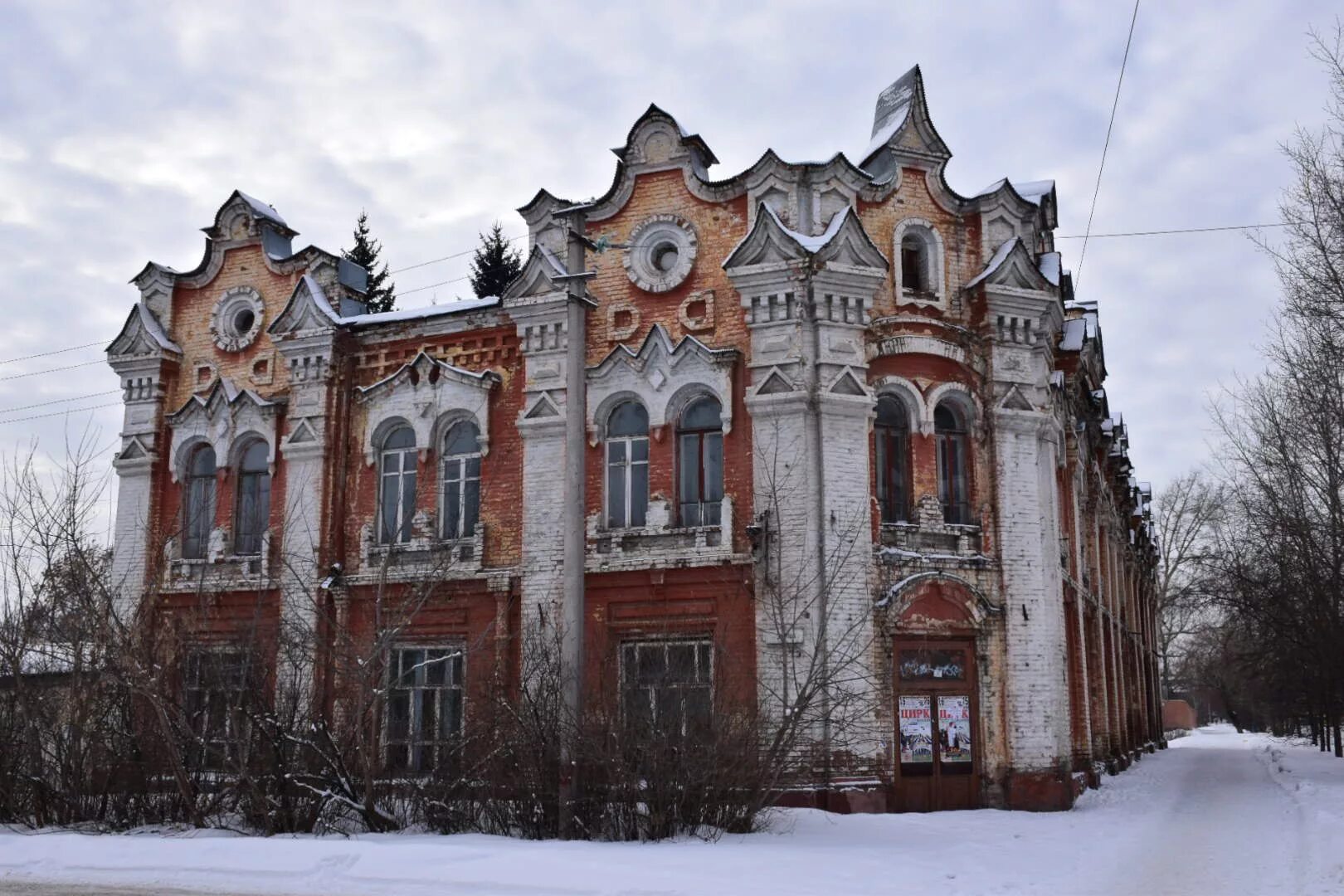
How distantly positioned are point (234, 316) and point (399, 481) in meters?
4.19

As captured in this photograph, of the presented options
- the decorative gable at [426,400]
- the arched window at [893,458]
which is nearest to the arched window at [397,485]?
the decorative gable at [426,400]

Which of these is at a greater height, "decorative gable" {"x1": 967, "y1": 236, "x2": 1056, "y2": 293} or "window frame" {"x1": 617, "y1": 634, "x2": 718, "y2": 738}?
"decorative gable" {"x1": 967, "y1": 236, "x2": 1056, "y2": 293}

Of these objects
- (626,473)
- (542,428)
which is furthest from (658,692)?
(542,428)

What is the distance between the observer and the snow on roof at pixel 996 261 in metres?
16.9

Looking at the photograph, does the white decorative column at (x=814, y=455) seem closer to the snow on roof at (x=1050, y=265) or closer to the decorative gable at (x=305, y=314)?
the snow on roof at (x=1050, y=265)

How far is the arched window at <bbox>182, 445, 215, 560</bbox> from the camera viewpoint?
19.8 meters

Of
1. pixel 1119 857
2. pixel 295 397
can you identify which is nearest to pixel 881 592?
pixel 1119 857

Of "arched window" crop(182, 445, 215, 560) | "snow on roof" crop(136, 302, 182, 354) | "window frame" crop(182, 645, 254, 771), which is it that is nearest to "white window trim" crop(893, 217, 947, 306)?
"window frame" crop(182, 645, 254, 771)

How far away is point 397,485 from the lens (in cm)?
1886

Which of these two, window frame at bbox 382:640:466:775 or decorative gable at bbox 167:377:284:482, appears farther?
decorative gable at bbox 167:377:284:482

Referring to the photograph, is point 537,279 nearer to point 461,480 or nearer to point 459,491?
point 461,480

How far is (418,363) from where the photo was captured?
61.4 ft

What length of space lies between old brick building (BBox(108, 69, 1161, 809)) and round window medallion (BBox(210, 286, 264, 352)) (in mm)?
48

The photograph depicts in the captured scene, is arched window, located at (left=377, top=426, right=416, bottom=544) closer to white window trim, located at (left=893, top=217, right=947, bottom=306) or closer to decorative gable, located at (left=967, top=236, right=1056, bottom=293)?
white window trim, located at (left=893, top=217, right=947, bottom=306)
